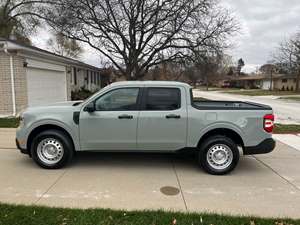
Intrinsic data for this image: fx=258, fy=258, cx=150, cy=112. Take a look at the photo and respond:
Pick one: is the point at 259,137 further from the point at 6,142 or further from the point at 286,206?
the point at 6,142

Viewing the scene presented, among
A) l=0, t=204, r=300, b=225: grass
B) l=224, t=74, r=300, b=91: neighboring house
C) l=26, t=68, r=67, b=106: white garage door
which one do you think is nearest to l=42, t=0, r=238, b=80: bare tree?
l=26, t=68, r=67, b=106: white garage door

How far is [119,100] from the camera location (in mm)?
5215

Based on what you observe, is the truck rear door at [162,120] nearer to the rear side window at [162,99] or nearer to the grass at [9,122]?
the rear side window at [162,99]

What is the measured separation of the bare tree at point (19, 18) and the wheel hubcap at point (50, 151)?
26.9 meters

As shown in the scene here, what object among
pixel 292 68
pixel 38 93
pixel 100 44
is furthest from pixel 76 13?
pixel 292 68

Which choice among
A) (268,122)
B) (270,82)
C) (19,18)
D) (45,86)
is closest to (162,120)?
(268,122)

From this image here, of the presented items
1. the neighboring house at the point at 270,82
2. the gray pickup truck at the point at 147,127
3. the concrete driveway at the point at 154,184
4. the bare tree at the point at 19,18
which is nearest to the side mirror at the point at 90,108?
the gray pickup truck at the point at 147,127

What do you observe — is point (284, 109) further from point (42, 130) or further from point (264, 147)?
point (42, 130)

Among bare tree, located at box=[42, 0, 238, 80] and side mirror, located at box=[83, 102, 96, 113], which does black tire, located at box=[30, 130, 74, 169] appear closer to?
side mirror, located at box=[83, 102, 96, 113]

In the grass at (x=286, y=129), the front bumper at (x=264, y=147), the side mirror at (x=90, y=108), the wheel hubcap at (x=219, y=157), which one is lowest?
the grass at (x=286, y=129)

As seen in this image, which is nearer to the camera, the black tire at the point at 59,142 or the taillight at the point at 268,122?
the taillight at the point at 268,122

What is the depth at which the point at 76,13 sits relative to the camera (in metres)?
19.7

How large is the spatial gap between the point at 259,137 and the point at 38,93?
1089 cm

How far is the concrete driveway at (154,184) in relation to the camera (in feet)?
12.6
